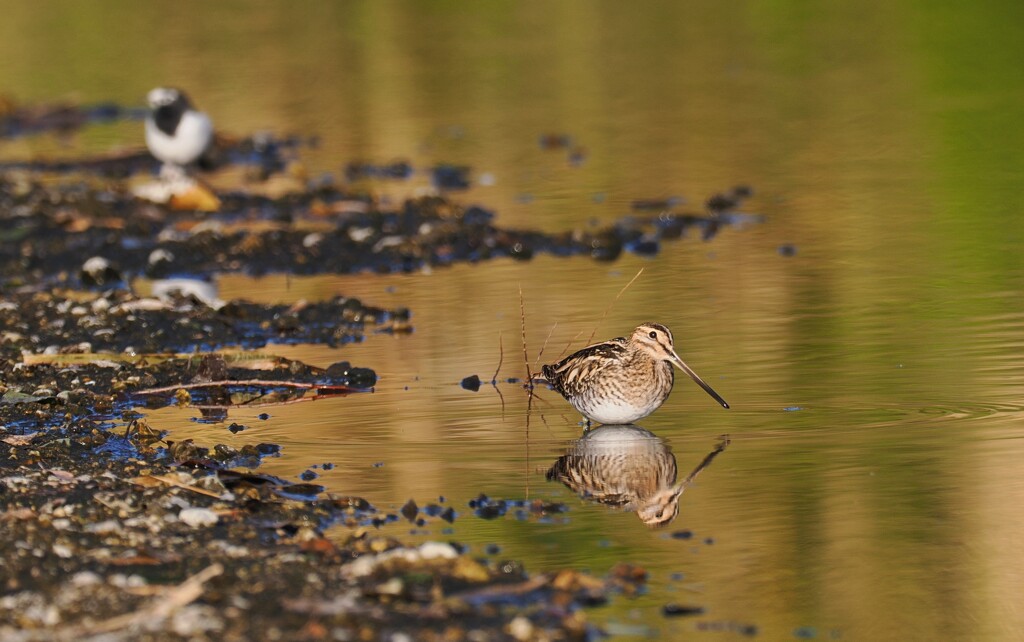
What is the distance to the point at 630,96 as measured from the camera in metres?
24.6

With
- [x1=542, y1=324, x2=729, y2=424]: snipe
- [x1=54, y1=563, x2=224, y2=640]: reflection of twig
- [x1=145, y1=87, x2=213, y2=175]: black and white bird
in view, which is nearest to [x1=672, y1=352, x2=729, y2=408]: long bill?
[x1=542, y1=324, x2=729, y2=424]: snipe

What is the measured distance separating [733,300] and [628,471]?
4235mm

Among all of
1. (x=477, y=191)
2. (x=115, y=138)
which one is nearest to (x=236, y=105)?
(x=115, y=138)

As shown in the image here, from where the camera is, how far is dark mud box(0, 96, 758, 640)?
6.23 meters

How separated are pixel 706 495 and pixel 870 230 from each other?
7456 mm

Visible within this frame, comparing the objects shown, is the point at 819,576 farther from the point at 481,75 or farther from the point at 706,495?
the point at 481,75

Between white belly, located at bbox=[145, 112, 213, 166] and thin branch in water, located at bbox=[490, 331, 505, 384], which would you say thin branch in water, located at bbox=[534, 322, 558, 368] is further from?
white belly, located at bbox=[145, 112, 213, 166]

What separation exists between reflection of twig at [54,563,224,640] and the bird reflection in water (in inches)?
92.5

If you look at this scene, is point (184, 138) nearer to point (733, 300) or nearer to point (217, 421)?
point (733, 300)

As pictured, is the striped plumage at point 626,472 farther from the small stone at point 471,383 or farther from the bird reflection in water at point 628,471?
the small stone at point 471,383

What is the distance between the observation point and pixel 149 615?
6027 mm

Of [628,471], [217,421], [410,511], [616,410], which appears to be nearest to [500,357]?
[616,410]

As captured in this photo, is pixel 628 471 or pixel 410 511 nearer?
pixel 410 511

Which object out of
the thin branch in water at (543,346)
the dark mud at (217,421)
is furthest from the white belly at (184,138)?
the thin branch in water at (543,346)
